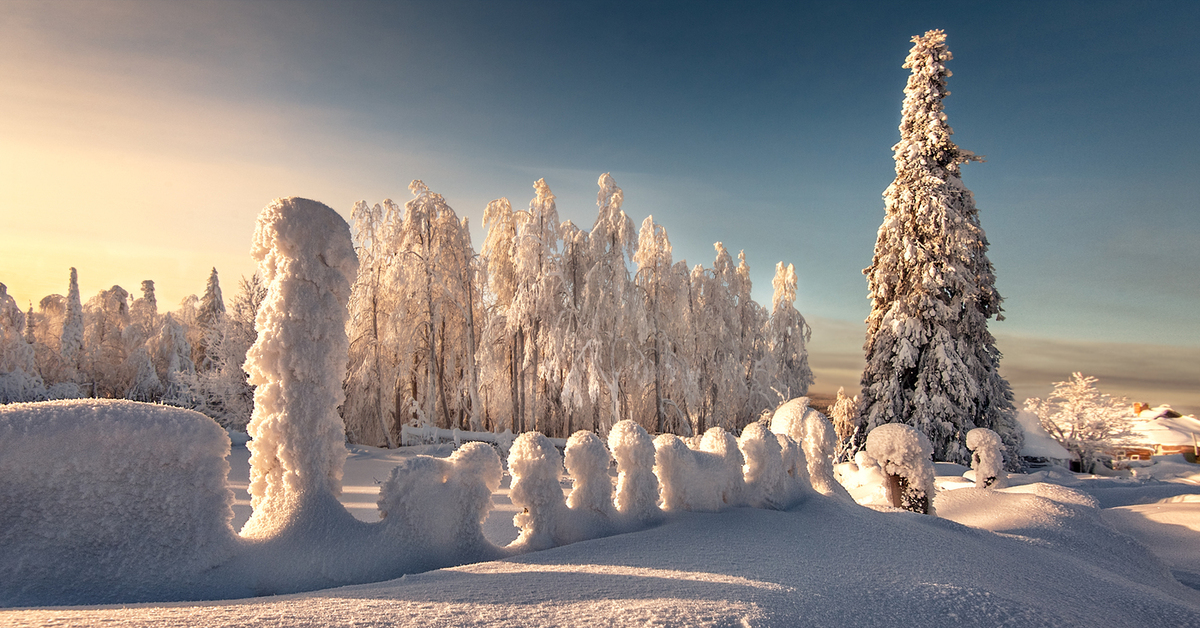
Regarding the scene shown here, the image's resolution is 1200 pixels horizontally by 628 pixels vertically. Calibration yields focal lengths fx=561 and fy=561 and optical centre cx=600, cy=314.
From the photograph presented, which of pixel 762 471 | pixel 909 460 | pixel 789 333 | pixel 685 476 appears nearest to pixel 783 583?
pixel 685 476

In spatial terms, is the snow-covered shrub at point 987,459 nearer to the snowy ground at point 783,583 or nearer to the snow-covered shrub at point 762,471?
A: the snowy ground at point 783,583

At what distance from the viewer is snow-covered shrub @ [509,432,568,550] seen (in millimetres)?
4129

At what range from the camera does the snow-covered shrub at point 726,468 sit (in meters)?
4.89

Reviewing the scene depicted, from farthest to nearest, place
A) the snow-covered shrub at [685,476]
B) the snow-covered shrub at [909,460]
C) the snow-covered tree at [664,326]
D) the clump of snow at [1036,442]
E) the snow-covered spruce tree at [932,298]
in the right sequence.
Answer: the snow-covered tree at [664,326] < the clump of snow at [1036,442] < the snow-covered spruce tree at [932,298] < the snow-covered shrub at [909,460] < the snow-covered shrub at [685,476]

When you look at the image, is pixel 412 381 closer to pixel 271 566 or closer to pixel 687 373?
pixel 687 373

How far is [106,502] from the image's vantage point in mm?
Result: 3008

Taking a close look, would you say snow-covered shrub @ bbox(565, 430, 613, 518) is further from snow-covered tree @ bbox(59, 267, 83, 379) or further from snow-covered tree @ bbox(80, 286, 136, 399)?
snow-covered tree @ bbox(59, 267, 83, 379)

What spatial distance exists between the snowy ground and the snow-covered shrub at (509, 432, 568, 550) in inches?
10.5

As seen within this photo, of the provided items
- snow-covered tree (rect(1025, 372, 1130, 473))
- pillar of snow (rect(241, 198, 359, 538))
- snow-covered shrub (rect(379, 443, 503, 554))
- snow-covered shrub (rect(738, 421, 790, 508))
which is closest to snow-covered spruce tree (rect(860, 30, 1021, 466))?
snow-covered tree (rect(1025, 372, 1130, 473))

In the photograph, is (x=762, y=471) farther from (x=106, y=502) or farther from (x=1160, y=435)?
(x=1160, y=435)

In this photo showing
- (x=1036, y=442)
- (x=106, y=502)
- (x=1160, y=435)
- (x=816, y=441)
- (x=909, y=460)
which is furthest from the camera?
(x=1160, y=435)

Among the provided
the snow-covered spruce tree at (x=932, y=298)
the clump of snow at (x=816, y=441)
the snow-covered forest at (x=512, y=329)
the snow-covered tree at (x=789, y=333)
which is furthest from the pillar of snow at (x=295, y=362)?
the snow-covered tree at (x=789, y=333)

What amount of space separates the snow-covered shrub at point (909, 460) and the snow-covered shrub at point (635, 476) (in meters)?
3.60

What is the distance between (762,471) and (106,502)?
15.5 ft
